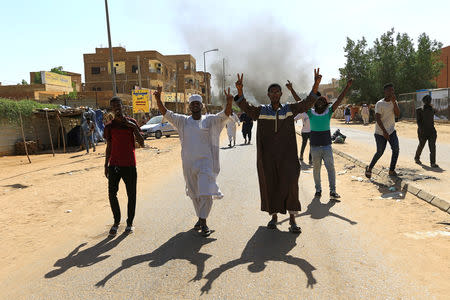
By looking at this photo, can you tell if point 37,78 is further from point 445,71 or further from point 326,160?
point 326,160

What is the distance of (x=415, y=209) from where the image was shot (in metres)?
5.65

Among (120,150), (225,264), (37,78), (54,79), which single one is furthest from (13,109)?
(37,78)

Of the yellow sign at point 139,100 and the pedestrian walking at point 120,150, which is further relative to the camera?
the yellow sign at point 139,100

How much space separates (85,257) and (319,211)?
3.29m

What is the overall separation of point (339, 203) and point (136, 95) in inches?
798

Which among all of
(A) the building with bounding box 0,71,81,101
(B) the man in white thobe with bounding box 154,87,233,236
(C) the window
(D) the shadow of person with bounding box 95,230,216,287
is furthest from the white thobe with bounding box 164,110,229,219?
(C) the window

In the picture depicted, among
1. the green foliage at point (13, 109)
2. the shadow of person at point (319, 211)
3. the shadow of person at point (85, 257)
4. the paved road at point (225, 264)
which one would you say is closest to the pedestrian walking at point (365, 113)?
the green foliage at point (13, 109)

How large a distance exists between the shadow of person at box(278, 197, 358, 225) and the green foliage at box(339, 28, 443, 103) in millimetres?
36297

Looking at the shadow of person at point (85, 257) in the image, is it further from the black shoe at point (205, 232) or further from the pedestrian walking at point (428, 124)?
the pedestrian walking at point (428, 124)

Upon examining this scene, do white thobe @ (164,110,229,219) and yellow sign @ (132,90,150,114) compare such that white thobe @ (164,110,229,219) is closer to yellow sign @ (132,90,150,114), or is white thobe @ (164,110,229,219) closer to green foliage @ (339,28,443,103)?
yellow sign @ (132,90,150,114)

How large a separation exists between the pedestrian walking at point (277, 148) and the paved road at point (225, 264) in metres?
0.43

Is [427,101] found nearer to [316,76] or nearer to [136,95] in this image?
[316,76]

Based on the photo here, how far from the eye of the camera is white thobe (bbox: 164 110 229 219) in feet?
15.4

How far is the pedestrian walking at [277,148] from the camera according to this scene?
4.66 meters
